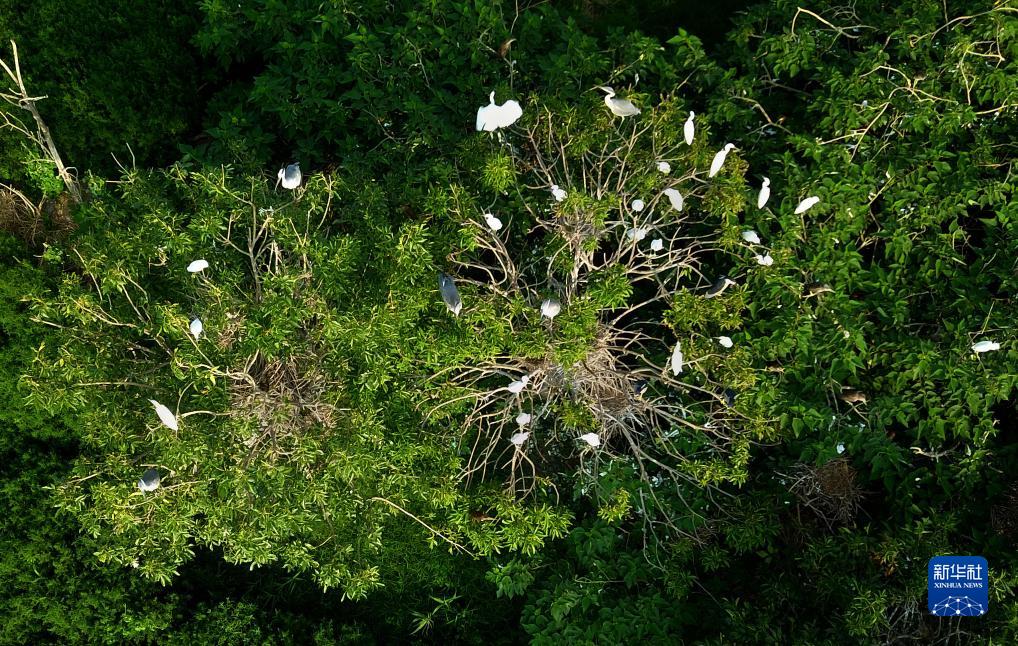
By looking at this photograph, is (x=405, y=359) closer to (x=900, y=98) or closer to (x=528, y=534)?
(x=528, y=534)

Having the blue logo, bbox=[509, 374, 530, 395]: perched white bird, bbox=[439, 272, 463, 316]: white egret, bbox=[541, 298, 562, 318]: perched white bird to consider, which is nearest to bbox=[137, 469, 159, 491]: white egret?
bbox=[439, 272, 463, 316]: white egret

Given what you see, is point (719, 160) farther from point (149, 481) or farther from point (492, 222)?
point (149, 481)

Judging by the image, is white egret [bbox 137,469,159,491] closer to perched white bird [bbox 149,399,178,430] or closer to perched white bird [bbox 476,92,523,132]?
perched white bird [bbox 149,399,178,430]

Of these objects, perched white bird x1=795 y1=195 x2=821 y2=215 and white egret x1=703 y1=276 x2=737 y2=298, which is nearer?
white egret x1=703 y1=276 x2=737 y2=298

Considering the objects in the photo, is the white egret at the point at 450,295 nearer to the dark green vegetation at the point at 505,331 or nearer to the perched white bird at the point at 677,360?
the dark green vegetation at the point at 505,331

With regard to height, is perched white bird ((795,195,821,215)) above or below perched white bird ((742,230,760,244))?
above

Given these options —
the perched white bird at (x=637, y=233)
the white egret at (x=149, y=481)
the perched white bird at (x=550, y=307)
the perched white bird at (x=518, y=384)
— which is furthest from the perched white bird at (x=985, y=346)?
the white egret at (x=149, y=481)

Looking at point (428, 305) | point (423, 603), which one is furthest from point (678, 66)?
point (423, 603)
